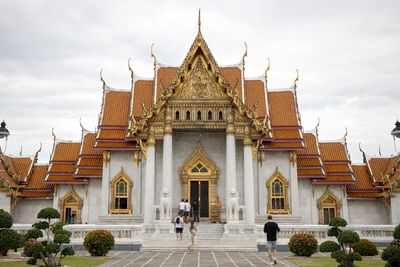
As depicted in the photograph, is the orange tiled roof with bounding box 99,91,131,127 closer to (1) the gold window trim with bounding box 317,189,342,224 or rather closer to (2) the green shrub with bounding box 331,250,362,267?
(1) the gold window trim with bounding box 317,189,342,224

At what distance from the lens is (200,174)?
972 inches

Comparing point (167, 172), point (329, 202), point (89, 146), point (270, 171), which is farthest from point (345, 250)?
point (89, 146)

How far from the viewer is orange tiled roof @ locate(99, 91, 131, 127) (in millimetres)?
26891

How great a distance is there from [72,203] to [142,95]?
7618mm

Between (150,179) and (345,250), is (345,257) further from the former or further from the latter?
(150,179)

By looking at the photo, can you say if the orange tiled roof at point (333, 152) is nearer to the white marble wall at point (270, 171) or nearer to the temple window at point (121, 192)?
the white marble wall at point (270, 171)

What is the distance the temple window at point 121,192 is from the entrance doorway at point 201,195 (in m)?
3.61

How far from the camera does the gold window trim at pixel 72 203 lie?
87.0ft

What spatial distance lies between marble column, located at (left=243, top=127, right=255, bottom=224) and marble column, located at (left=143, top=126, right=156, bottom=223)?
4545mm

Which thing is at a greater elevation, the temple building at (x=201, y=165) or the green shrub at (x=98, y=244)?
the temple building at (x=201, y=165)

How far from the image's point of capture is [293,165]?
25.6 meters

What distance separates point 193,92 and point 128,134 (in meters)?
4.65

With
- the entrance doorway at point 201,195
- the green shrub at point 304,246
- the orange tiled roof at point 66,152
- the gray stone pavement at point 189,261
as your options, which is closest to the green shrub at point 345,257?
the gray stone pavement at point 189,261

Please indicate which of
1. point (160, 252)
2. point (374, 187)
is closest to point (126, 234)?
point (160, 252)
